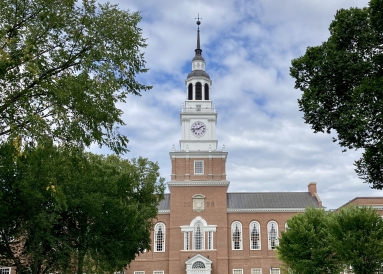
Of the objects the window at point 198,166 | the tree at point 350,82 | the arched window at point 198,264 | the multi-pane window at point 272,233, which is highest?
the window at point 198,166

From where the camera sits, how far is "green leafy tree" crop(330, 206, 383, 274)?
96.9 feet

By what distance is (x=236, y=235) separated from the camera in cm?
4928

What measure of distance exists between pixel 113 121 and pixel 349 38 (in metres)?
10.2

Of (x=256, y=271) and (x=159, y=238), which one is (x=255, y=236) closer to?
(x=256, y=271)

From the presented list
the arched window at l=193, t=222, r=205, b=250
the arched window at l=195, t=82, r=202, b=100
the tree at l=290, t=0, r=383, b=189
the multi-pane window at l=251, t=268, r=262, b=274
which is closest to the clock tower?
the arched window at l=195, t=82, r=202, b=100

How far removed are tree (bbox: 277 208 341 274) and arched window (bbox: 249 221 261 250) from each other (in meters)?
12.5

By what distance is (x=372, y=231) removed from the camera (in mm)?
30141

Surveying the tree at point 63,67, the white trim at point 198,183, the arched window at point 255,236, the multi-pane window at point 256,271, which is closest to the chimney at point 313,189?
the arched window at point 255,236

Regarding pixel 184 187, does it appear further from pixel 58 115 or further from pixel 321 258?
pixel 58 115

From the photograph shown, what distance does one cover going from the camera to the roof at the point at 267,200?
167ft

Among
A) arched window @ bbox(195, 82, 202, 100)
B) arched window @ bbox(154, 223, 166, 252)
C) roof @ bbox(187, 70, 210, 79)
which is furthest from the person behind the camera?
arched window @ bbox(195, 82, 202, 100)

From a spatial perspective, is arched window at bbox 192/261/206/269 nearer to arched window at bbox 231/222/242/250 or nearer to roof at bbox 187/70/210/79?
arched window at bbox 231/222/242/250

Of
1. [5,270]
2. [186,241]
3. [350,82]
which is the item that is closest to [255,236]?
[186,241]

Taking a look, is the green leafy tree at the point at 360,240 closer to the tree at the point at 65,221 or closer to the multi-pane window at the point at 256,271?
the tree at the point at 65,221
